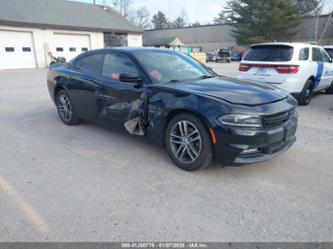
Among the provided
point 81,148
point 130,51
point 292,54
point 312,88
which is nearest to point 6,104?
point 81,148

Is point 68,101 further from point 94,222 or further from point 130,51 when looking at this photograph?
point 94,222

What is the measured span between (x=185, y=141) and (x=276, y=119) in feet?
3.70

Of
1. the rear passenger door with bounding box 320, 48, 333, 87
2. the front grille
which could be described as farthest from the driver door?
the rear passenger door with bounding box 320, 48, 333, 87

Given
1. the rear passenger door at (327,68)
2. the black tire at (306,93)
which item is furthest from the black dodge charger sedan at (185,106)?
the rear passenger door at (327,68)

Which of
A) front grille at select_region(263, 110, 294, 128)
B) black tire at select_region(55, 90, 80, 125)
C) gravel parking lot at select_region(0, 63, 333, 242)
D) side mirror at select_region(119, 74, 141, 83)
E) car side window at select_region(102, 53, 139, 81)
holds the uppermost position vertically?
car side window at select_region(102, 53, 139, 81)

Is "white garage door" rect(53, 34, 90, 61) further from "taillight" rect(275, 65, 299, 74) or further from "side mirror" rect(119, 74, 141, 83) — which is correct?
"side mirror" rect(119, 74, 141, 83)

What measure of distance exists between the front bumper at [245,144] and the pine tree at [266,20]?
121ft

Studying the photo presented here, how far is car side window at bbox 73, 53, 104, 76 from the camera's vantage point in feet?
15.5

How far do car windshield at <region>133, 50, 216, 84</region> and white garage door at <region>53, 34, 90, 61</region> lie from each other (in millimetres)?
23354

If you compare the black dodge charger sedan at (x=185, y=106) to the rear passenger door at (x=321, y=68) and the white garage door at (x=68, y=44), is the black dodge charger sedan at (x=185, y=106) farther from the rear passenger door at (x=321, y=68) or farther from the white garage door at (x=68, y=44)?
the white garage door at (x=68, y=44)

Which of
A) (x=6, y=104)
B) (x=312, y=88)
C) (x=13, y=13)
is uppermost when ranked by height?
(x=13, y=13)

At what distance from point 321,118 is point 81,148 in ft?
16.9

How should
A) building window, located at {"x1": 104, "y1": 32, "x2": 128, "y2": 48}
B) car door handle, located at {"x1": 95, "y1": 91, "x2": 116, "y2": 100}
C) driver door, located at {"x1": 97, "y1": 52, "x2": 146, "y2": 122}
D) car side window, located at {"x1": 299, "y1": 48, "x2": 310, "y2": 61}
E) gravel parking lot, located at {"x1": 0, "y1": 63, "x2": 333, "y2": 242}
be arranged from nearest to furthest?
1. gravel parking lot, located at {"x1": 0, "y1": 63, "x2": 333, "y2": 242}
2. driver door, located at {"x1": 97, "y1": 52, "x2": 146, "y2": 122}
3. car door handle, located at {"x1": 95, "y1": 91, "x2": 116, "y2": 100}
4. car side window, located at {"x1": 299, "y1": 48, "x2": 310, "y2": 61}
5. building window, located at {"x1": 104, "y1": 32, "x2": 128, "y2": 48}

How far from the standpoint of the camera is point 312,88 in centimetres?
753
